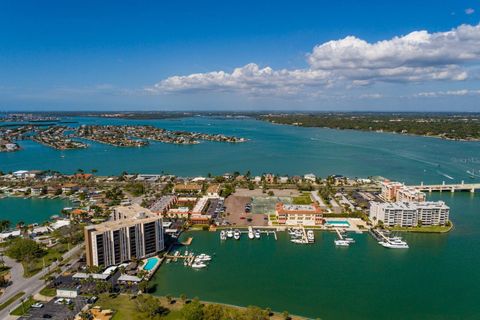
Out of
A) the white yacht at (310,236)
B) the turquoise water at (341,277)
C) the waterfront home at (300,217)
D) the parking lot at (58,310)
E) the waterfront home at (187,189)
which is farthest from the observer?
the waterfront home at (187,189)

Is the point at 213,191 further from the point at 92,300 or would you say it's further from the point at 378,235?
the point at 92,300

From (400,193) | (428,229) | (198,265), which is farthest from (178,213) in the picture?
(400,193)

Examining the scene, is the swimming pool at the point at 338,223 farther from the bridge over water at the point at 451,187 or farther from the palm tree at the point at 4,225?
the palm tree at the point at 4,225

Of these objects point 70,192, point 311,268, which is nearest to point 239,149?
point 70,192

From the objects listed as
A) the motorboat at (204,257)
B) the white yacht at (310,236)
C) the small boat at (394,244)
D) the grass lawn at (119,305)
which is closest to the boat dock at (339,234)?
the white yacht at (310,236)

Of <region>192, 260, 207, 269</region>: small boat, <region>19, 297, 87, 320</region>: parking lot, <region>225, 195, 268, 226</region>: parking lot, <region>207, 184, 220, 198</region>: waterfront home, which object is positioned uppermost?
<region>207, 184, 220, 198</region>: waterfront home

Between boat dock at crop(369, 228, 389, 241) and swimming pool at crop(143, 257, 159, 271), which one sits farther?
boat dock at crop(369, 228, 389, 241)

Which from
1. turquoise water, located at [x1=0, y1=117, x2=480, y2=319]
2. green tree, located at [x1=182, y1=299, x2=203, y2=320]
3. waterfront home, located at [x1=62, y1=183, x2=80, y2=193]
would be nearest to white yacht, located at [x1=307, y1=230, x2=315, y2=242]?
turquoise water, located at [x1=0, y1=117, x2=480, y2=319]

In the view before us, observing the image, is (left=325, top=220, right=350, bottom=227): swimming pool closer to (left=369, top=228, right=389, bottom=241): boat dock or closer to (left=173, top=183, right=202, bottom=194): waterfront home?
(left=369, top=228, right=389, bottom=241): boat dock
